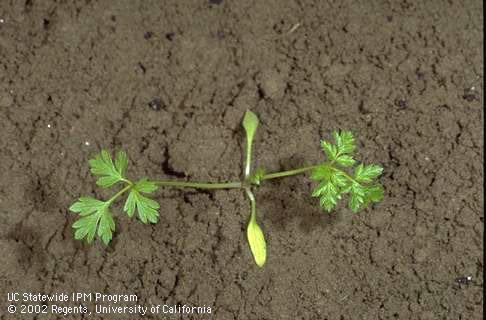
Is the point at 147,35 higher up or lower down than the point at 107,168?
higher up

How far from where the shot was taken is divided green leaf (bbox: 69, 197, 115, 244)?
8.30 feet

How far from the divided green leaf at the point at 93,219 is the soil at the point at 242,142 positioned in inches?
9.0

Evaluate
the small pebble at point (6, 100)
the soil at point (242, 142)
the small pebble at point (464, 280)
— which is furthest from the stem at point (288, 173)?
the small pebble at point (6, 100)

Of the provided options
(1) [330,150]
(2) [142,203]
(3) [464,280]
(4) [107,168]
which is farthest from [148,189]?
(3) [464,280]

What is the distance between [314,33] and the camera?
3141 mm

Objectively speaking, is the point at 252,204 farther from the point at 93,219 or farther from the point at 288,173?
the point at 93,219

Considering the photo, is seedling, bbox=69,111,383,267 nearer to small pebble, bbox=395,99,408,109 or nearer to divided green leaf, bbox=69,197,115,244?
divided green leaf, bbox=69,197,115,244

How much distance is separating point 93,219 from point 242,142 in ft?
2.65

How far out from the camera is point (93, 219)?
101 inches

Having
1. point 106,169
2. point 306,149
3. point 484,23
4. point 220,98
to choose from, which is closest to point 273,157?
point 306,149

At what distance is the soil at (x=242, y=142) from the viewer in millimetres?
2729

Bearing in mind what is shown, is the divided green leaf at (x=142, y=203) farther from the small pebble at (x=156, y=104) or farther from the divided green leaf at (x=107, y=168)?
the small pebble at (x=156, y=104)

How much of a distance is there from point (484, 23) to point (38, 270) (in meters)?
2.54

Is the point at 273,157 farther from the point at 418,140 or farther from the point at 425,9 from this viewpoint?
the point at 425,9
